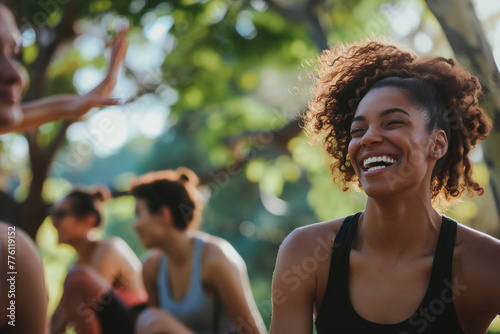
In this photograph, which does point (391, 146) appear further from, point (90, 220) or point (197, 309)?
point (90, 220)

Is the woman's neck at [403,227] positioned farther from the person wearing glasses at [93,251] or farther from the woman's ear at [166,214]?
the person wearing glasses at [93,251]

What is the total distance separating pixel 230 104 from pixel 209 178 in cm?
96

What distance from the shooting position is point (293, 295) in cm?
209

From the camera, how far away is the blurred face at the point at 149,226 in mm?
4094

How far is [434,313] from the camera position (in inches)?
74.1

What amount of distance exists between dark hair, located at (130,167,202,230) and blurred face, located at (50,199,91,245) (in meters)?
1.01

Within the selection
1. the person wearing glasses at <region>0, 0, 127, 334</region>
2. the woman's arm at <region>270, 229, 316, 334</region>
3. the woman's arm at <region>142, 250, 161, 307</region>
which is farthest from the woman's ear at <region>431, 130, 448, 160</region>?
the woman's arm at <region>142, 250, 161, 307</region>

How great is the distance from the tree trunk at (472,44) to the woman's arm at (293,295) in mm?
1203

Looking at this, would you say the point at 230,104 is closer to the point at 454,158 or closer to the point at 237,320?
the point at 237,320

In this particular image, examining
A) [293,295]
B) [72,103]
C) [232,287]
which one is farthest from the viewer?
[232,287]

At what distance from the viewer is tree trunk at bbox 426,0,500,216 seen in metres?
2.77

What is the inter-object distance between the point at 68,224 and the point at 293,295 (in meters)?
3.45

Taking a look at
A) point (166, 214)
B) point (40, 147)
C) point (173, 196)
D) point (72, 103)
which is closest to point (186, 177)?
point (173, 196)

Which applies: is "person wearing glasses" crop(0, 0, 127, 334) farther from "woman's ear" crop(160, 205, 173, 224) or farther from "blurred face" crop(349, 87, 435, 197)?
"woman's ear" crop(160, 205, 173, 224)
